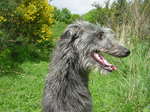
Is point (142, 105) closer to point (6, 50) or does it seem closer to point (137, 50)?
point (137, 50)

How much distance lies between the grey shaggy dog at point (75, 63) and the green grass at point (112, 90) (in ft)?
6.23

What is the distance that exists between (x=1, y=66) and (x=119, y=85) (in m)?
4.52

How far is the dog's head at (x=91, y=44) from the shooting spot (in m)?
4.67

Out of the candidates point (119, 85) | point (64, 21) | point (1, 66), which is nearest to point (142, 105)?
point (119, 85)

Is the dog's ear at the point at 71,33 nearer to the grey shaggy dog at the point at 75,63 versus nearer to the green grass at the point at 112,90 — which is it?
the grey shaggy dog at the point at 75,63

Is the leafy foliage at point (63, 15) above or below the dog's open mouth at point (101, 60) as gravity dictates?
below

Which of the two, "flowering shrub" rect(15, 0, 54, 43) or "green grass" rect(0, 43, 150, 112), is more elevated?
"flowering shrub" rect(15, 0, 54, 43)

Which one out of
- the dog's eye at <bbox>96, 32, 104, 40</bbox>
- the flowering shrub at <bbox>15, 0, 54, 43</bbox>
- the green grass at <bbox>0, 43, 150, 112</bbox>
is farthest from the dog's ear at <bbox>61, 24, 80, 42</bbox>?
the flowering shrub at <bbox>15, 0, 54, 43</bbox>

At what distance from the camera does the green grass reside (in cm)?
758

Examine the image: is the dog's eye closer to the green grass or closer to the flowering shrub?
the green grass

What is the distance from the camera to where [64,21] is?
2488 centimetres

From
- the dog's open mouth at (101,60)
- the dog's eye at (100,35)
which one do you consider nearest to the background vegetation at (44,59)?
the dog's open mouth at (101,60)

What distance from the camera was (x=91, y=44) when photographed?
15.5 ft

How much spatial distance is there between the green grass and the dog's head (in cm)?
187
